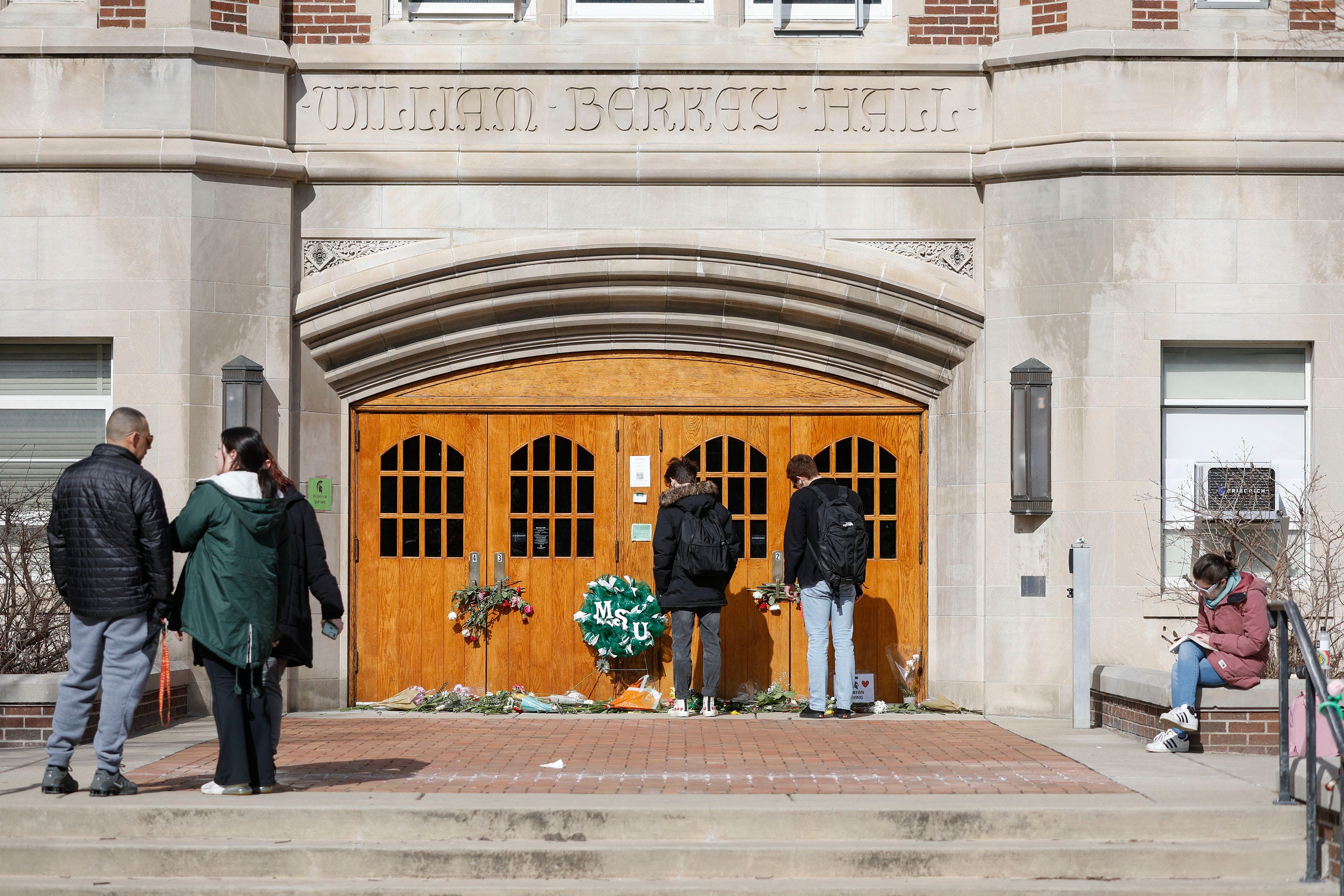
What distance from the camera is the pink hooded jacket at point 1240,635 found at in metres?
8.27

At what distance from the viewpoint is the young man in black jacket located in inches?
388

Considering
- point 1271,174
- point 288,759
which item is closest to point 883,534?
point 1271,174

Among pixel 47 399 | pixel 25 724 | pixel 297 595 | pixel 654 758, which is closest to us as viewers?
pixel 297 595

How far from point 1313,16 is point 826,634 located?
211 inches

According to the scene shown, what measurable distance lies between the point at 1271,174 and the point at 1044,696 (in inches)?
151

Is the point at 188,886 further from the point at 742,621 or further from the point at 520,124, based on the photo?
the point at 520,124

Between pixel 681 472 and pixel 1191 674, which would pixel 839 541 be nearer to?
pixel 681 472

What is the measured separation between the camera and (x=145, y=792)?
690cm

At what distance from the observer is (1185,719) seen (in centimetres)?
828

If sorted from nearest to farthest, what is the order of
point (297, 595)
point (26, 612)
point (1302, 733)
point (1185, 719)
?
point (1302, 733) < point (297, 595) < point (1185, 719) < point (26, 612)

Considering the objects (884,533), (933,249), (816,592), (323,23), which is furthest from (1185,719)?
(323,23)

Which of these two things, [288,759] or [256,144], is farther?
[256,144]

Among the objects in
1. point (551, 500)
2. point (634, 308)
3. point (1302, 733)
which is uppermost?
point (634, 308)

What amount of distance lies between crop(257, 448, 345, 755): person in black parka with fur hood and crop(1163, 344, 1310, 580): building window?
5800 millimetres
